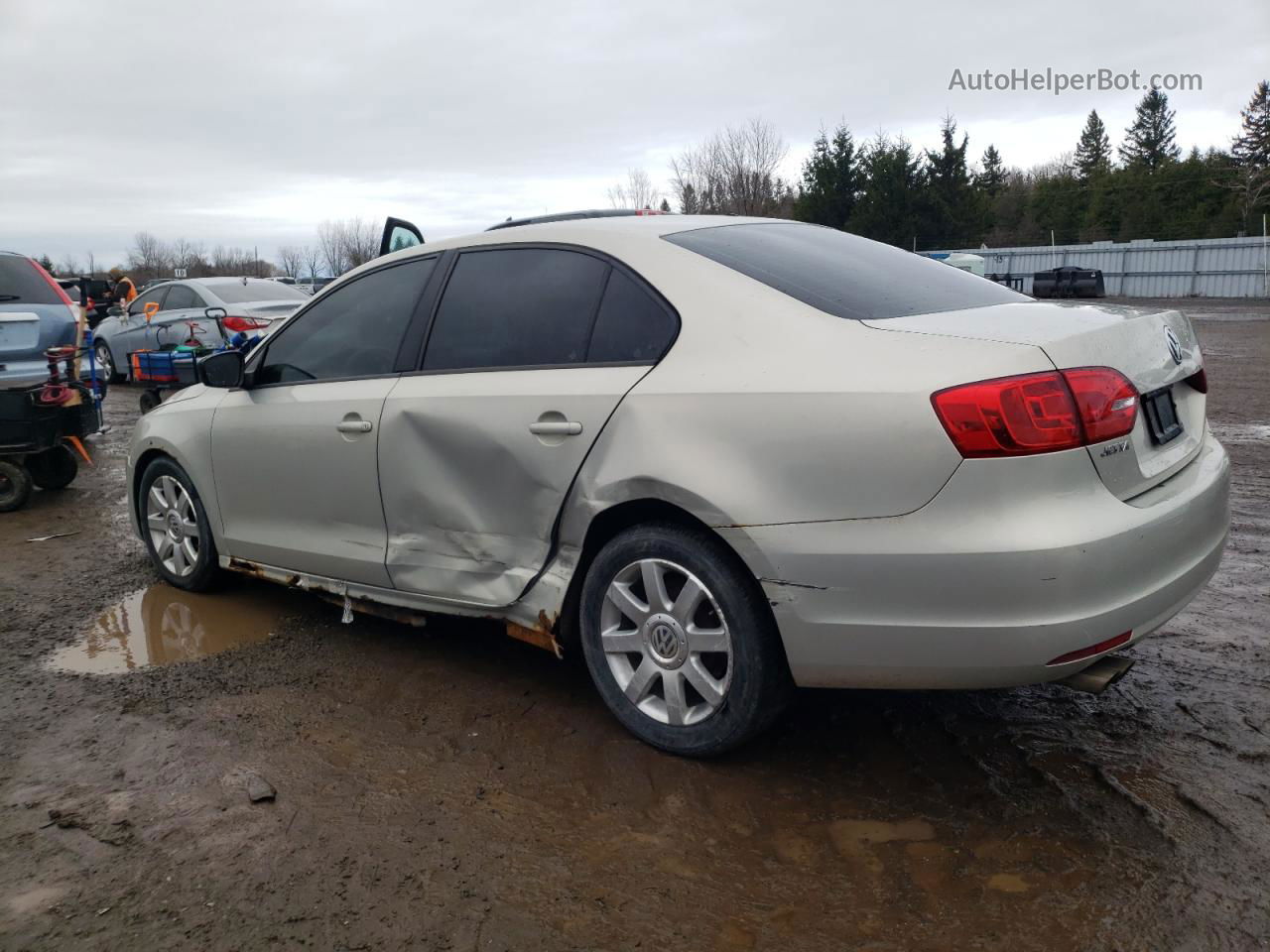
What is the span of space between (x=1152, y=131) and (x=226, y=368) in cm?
7985

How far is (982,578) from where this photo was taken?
2.58 metres

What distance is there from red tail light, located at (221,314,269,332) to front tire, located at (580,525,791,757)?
35.6 feet

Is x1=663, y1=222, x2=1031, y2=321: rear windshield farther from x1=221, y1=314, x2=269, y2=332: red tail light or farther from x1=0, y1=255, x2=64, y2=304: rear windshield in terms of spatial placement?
x1=221, y1=314, x2=269, y2=332: red tail light

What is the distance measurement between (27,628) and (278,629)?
120cm

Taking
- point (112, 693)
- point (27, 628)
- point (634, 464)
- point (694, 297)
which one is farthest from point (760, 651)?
point (27, 628)

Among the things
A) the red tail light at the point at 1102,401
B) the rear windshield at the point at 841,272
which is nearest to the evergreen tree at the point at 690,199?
the rear windshield at the point at 841,272

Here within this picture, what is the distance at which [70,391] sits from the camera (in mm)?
7500

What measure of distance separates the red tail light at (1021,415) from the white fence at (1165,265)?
3614cm

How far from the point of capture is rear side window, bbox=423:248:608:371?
3498mm

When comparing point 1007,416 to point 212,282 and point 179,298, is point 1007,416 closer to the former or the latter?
point 212,282

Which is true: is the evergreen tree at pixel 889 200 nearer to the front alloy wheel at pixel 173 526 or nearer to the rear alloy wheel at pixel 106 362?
the rear alloy wheel at pixel 106 362

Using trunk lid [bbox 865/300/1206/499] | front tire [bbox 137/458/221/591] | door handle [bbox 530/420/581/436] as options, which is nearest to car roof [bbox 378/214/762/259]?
door handle [bbox 530/420/581/436]

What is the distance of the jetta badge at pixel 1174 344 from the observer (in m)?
3.13

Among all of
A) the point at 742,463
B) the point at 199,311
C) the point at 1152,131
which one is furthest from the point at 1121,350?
the point at 1152,131
